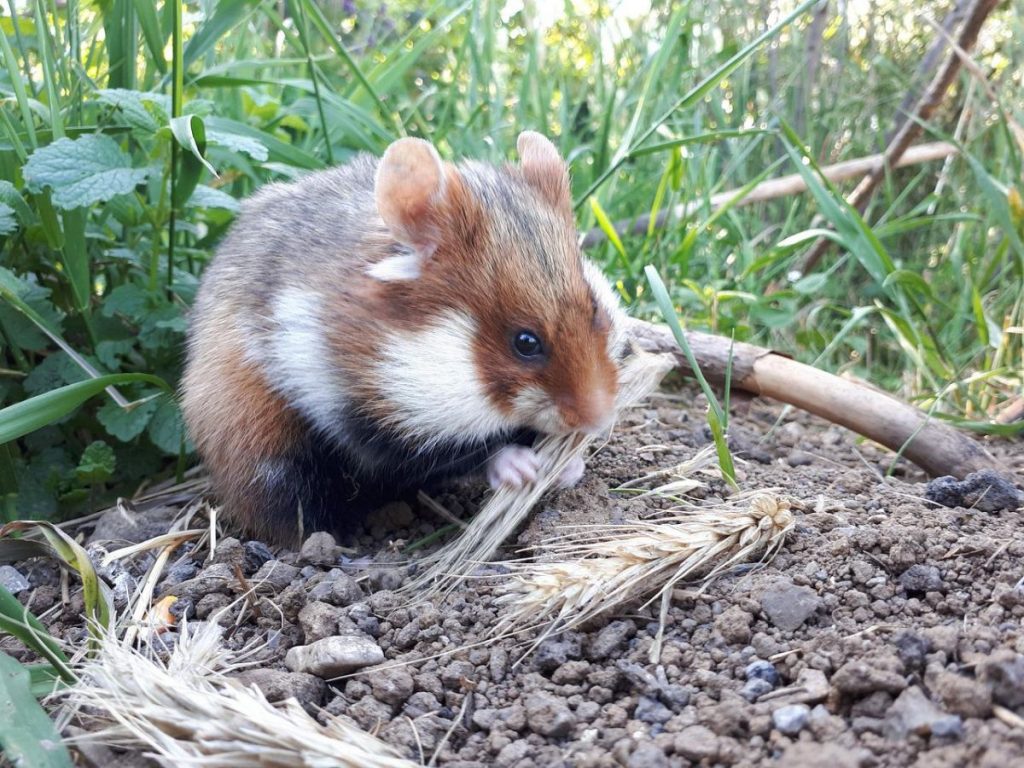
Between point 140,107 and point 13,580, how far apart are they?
151cm

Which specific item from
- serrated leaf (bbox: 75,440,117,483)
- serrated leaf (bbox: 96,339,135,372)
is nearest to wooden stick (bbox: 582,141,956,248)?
serrated leaf (bbox: 96,339,135,372)

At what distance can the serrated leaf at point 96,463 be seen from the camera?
130 inches

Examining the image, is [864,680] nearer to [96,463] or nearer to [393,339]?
[393,339]

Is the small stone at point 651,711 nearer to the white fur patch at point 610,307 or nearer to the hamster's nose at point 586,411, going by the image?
the hamster's nose at point 586,411

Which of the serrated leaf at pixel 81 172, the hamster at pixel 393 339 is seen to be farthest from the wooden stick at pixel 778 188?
the serrated leaf at pixel 81 172

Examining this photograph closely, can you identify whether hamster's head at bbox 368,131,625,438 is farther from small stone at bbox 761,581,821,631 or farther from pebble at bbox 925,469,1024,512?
pebble at bbox 925,469,1024,512

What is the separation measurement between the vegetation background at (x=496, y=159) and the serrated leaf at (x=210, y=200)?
1 cm

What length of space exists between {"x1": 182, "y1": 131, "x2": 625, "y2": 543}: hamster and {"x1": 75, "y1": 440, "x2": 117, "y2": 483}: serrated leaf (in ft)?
0.99

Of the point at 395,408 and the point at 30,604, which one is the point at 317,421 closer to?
the point at 395,408

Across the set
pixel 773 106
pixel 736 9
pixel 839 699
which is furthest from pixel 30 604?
pixel 736 9

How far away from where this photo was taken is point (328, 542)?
9.91 ft

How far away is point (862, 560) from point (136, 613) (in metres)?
1.90

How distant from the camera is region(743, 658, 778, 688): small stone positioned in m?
2.03

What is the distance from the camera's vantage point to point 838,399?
3.30 m
